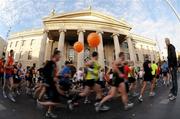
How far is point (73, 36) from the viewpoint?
5384 cm

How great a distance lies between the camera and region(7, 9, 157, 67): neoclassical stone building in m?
47.1

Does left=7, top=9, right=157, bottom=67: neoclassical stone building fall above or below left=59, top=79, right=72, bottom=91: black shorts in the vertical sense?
above

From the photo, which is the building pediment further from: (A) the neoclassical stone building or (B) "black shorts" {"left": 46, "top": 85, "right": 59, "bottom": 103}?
(B) "black shorts" {"left": 46, "top": 85, "right": 59, "bottom": 103}

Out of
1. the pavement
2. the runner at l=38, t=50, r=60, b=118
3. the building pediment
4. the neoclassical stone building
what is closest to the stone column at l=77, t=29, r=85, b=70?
the neoclassical stone building

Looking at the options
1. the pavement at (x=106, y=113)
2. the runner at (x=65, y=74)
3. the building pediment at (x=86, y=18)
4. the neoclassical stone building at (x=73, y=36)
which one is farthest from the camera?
the building pediment at (x=86, y=18)

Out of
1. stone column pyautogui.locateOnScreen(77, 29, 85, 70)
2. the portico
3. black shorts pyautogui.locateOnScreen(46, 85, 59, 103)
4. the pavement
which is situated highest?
the portico

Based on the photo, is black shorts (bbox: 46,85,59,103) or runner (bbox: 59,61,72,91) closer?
black shorts (bbox: 46,85,59,103)

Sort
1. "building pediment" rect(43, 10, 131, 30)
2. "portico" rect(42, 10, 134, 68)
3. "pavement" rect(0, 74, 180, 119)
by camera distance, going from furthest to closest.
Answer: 1. "building pediment" rect(43, 10, 131, 30)
2. "portico" rect(42, 10, 134, 68)
3. "pavement" rect(0, 74, 180, 119)

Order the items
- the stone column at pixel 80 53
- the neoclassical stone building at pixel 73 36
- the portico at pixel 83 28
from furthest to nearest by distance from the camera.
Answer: the neoclassical stone building at pixel 73 36 → the portico at pixel 83 28 → the stone column at pixel 80 53

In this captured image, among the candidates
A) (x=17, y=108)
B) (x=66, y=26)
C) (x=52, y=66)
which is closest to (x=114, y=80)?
(x=52, y=66)

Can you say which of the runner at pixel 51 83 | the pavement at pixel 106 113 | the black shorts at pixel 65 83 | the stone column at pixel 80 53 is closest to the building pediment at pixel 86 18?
the stone column at pixel 80 53

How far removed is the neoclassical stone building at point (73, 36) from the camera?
47091mm

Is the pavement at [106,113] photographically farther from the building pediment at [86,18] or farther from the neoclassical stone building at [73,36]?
the building pediment at [86,18]

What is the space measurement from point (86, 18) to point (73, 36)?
5586mm
